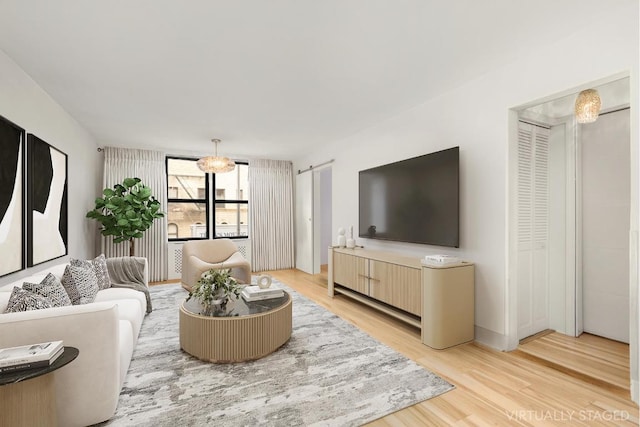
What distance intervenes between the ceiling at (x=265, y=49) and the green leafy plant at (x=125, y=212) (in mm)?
1415

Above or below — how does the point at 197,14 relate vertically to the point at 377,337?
above

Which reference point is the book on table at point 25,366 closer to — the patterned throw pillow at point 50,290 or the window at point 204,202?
the patterned throw pillow at point 50,290

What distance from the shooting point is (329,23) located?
2.06 meters

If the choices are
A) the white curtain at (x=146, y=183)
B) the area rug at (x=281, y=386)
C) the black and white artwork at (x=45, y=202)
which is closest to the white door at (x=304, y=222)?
the white curtain at (x=146, y=183)

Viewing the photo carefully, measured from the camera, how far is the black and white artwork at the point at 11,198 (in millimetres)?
2328

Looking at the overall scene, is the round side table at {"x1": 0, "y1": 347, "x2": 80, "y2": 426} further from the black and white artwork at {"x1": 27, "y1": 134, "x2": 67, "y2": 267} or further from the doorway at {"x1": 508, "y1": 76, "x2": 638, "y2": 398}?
the doorway at {"x1": 508, "y1": 76, "x2": 638, "y2": 398}

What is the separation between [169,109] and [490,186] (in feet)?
11.7

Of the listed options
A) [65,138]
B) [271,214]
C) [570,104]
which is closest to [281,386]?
[570,104]

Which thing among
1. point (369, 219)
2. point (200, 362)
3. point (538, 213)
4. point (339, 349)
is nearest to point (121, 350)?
point (200, 362)

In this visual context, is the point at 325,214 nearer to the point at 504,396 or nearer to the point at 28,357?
the point at 504,396

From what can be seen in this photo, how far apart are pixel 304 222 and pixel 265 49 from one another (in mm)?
4357

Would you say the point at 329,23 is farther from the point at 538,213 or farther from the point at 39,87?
the point at 39,87

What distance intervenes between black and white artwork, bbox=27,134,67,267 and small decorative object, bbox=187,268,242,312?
152 cm

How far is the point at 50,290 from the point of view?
2.10 metres
